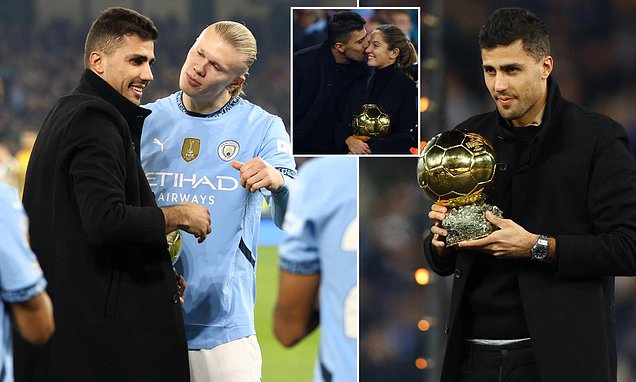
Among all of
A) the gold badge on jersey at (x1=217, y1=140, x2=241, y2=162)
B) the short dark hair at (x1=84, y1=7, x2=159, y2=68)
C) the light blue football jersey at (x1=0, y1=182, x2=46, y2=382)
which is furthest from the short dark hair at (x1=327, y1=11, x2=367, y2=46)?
the light blue football jersey at (x1=0, y1=182, x2=46, y2=382)

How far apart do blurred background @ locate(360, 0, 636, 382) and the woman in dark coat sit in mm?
79

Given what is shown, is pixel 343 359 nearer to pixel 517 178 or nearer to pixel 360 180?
pixel 360 180

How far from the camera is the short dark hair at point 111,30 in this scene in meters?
3.39

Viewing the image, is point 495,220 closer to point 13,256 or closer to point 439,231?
point 439,231

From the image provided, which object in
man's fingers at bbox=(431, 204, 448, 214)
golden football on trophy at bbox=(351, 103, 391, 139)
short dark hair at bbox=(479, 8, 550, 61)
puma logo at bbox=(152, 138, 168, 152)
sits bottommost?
man's fingers at bbox=(431, 204, 448, 214)

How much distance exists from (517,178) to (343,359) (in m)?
1.46

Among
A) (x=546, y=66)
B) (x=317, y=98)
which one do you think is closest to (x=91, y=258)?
(x=317, y=98)

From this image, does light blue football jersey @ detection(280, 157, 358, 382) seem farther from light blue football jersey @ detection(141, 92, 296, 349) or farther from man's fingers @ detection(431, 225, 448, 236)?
man's fingers @ detection(431, 225, 448, 236)

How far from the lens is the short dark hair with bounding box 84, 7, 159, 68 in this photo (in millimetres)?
3387

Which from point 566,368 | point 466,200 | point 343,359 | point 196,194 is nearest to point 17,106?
point 196,194

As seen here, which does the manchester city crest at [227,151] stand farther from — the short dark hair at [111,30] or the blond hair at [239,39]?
the short dark hair at [111,30]

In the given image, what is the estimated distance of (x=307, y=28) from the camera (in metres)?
4.25

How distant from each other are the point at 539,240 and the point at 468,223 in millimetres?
223

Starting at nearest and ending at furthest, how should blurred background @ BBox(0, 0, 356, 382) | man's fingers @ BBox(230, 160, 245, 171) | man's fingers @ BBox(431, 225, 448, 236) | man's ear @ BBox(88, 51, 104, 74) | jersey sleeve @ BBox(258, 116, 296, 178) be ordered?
1. man's fingers @ BBox(431, 225, 448, 236)
2. man's ear @ BBox(88, 51, 104, 74)
3. man's fingers @ BBox(230, 160, 245, 171)
4. jersey sleeve @ BBox(258, 116, 296, 178)
5. blurred background @ BBox(0, 0, 356, 382)
